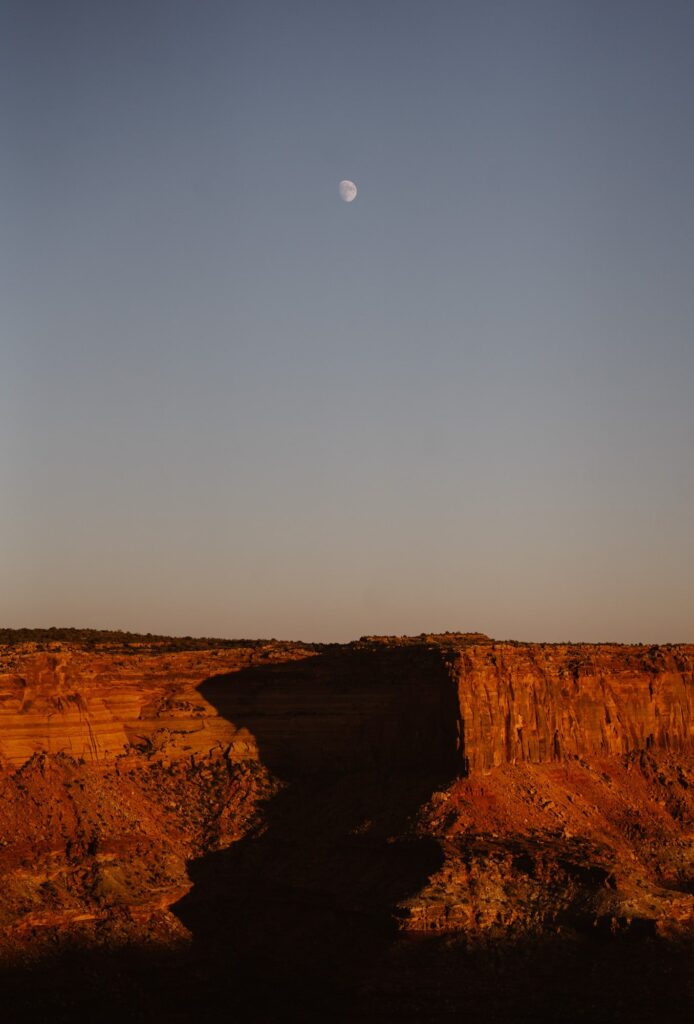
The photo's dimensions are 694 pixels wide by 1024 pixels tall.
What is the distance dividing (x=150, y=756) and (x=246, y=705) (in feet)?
19.0

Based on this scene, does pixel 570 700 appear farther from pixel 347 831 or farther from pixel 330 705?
pixel 347 831

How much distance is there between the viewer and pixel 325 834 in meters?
59.8

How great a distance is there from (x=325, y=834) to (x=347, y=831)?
1187mm

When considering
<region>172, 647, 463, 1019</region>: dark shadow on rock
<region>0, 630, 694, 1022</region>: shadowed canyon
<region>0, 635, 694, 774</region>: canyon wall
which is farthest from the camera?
<region>0, 635, 694, 774</region>: canyon wall

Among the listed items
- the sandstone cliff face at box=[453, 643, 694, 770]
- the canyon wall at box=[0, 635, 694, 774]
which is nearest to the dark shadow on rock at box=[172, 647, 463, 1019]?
the canyon wall at box=[0, 635, 694, 774]

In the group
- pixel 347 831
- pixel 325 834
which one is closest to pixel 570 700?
pixel 347 831

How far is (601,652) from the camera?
72250 mm

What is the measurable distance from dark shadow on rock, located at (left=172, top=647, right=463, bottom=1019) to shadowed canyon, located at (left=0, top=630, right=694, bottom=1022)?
115mm

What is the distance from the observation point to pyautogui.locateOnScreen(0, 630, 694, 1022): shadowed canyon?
1914 inches

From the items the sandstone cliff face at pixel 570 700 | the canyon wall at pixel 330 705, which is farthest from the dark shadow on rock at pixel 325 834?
the sandstone cliff face at pixel 570 700

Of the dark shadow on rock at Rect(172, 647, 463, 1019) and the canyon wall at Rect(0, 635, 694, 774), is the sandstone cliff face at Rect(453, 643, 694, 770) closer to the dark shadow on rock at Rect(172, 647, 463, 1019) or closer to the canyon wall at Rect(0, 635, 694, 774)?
the canyon wall at Rect(0, 635, 694, 774)

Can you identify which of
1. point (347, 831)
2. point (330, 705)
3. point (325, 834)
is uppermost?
point (330, 705)

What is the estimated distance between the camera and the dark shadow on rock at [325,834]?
167 ft

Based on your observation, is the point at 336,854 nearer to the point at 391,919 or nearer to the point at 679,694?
the point at 391,919
